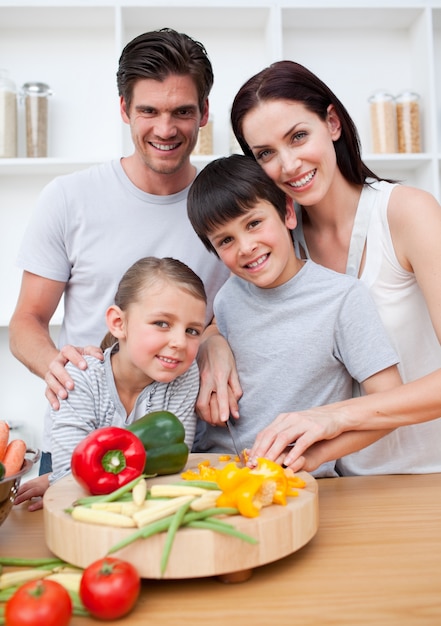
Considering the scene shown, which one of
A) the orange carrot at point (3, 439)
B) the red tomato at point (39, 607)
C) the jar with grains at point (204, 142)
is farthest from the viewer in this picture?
the jar with grains at point (204, 142)

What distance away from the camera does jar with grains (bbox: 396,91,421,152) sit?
2.77 m

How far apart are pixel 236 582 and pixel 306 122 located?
1036 millimetres

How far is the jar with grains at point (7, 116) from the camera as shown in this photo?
2.62 m

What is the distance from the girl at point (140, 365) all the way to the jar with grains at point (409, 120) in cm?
170

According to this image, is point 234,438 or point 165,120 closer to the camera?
point 234,438

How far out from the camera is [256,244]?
148 cm

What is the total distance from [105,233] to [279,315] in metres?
0.65

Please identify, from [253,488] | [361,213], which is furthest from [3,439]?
[361,213]

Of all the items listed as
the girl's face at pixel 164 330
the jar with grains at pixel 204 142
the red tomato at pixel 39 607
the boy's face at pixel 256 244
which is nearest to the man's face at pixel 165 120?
the boy's face at pixel 256 244

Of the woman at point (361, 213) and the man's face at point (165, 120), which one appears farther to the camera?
the man's face at point (165, 120)

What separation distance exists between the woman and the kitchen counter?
378mm

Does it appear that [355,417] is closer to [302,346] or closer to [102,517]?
[302,346]

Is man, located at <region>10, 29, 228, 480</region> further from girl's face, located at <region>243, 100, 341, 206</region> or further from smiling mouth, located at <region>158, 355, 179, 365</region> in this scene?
smiling mouth, located at <region>158, 355, 179, 365</region>

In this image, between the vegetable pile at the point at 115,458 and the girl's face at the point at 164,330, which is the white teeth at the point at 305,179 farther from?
the vegetable pile at the point at 115,458
